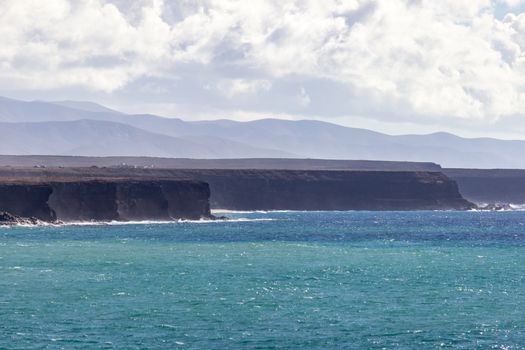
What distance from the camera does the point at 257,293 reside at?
222 ft

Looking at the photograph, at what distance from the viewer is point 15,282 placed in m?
71.6

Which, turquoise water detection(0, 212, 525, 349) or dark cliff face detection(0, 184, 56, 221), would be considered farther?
dark cliff face detection(0, 184, 56, 221)

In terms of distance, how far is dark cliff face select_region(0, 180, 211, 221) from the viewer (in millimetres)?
147125

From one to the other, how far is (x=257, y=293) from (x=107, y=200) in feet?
306

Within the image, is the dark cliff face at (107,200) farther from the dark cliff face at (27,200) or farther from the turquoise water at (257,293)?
the turquoise water at (257,293)

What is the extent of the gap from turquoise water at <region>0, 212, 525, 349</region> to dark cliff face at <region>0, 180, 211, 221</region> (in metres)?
31.2

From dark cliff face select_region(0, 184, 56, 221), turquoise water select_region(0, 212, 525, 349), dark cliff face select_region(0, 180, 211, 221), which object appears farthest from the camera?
dark cliff face select_region(0, 180, 211, 221)

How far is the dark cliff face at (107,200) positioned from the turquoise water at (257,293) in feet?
102

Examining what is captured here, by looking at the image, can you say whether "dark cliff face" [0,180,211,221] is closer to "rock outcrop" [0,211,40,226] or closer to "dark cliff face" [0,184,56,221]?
"dark cliff face" [0,184,56,221]

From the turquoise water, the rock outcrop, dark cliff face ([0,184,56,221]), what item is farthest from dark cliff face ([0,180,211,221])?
the turquoise water

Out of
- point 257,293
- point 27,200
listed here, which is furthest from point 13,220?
point 257,293

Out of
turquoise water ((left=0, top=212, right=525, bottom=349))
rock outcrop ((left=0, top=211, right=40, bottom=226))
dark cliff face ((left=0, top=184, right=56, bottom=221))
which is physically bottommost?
turquoise water ((left=0, top=212, right=525, bottom=349))

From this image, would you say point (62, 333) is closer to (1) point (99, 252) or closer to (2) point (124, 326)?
(2) point (124, 326)

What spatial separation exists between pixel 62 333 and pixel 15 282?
19973 mm
